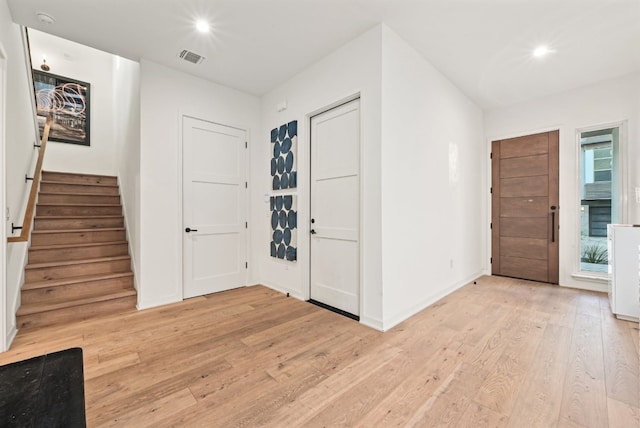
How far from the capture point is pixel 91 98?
5.48 metres

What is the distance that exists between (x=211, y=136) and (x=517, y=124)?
4.79m

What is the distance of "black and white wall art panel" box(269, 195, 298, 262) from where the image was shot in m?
3.74

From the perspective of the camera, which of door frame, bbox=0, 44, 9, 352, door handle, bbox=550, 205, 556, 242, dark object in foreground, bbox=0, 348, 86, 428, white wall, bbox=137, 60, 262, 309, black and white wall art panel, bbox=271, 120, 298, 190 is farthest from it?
door handle, bbox=550, 205, 556, 242

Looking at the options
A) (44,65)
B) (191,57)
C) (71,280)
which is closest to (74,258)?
(71,280)

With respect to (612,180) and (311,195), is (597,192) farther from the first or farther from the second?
(311,195)

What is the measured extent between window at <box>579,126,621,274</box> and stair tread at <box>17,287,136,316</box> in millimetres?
6158

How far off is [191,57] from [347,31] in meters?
1.84

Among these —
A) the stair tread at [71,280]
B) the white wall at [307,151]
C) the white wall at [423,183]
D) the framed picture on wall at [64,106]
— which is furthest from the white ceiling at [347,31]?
the framed picture on wall at [64,106]

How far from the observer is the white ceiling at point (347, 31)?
2473 mm

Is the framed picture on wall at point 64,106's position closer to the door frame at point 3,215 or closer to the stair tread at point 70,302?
the door frame at point 3,215

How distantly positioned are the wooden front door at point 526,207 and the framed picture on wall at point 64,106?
7578 millimetres

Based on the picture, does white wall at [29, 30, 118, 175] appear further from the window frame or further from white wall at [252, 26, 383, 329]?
the window frame

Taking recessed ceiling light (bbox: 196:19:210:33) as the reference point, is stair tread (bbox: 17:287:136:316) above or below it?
below

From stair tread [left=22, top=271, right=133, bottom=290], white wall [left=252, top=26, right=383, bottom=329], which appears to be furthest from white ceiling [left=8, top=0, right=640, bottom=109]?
stair tread [left=22, top=271, right=133, bottom=290]
